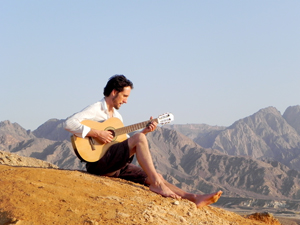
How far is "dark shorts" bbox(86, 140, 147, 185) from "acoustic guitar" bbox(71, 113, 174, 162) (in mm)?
116

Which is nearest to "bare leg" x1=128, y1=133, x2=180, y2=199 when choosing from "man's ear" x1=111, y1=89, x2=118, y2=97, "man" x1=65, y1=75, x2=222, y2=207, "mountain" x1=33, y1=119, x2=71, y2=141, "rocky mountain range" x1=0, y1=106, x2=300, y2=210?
"man" x1=65, y1=75, x2=222, y2=207

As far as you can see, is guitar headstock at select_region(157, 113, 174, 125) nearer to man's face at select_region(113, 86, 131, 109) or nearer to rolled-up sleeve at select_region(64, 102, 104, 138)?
man's face at select_region(113, 86, 131, 109)

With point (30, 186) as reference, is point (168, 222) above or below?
below

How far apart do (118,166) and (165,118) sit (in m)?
0.89

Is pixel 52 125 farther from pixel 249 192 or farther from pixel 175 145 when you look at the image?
pixel 249 192

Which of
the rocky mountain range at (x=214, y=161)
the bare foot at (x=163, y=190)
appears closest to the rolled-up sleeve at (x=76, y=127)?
the bare foot at (x=163, y=190)

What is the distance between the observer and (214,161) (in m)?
65.1

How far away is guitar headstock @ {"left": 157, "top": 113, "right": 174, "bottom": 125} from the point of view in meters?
5.87

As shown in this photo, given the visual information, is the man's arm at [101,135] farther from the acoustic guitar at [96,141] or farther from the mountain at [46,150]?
the mountain at [46,150]

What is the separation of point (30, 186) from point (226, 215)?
2.87 metres

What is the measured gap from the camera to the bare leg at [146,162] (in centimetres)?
542

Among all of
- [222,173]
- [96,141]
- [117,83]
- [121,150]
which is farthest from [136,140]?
[222,173]

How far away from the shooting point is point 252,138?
3856 inches

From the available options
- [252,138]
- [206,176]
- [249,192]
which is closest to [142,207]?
[249,192]
